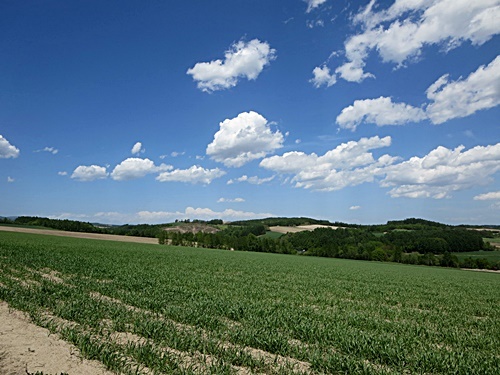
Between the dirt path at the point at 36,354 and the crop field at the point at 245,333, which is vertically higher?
the dirt path at the point at 36,354

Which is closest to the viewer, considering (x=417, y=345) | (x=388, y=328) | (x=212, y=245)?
(x=417, y=345)

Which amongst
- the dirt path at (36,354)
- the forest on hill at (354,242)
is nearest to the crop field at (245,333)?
the dirt path at (36,354)

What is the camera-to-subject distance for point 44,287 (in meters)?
12.1

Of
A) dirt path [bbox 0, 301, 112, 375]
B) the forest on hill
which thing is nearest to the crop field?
dirt path [bbox 0, 301, 112, 375]

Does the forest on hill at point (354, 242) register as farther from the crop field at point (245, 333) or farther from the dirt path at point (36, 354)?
the dirt path at point (36, 354)

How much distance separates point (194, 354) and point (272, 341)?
74.8 inches

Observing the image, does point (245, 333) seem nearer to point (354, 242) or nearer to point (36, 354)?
point (36, 354)

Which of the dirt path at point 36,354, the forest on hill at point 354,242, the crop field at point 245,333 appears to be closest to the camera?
the dirt path at point 36,354

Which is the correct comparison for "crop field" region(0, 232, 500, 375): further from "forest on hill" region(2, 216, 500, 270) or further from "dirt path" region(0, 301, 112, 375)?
"forest on hill" region(2, 216, 500, 270)

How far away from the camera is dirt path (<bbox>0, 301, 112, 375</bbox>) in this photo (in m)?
5.64

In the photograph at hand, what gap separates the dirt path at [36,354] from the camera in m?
5.64

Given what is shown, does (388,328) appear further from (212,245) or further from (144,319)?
(212,245)

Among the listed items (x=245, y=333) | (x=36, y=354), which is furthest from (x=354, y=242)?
(x=36, y=354)

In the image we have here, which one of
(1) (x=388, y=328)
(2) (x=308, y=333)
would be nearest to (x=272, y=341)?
(2) (x=308, y=333)
